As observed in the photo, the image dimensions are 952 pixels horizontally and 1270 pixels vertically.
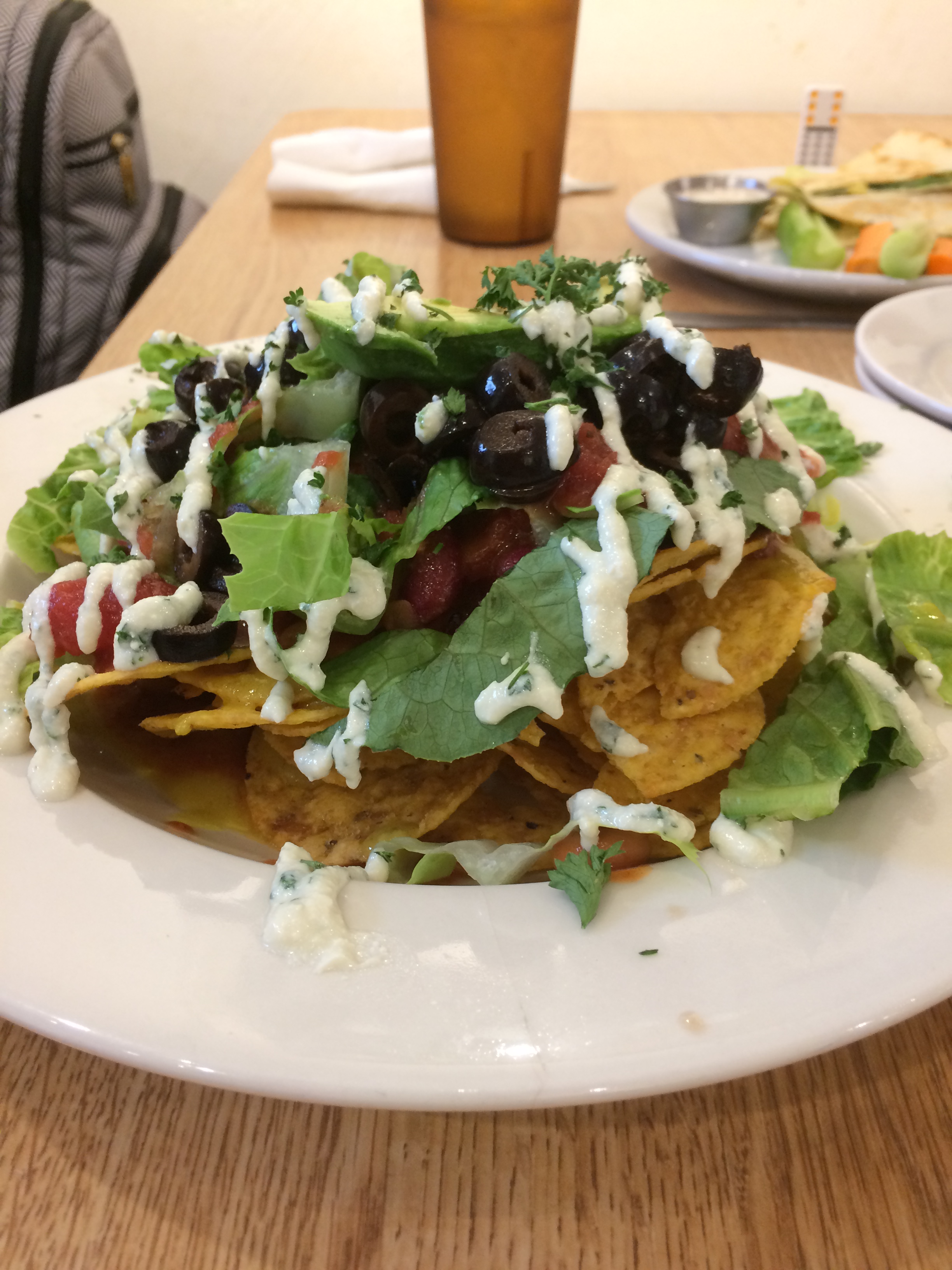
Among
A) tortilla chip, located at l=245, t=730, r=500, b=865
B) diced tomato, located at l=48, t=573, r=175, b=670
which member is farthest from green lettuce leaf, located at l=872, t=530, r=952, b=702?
diced tomato, located at l=48, t=573, r=175, b=670

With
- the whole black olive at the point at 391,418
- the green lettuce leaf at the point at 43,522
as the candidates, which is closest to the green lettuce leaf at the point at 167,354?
the green lettuce leaf at the point at 43,522

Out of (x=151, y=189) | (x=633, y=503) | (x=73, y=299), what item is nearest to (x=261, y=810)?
(x=633, y=503)

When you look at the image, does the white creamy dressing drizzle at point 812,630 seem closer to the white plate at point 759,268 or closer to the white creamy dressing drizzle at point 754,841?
the white creamy dressing drizzle at point 754,841

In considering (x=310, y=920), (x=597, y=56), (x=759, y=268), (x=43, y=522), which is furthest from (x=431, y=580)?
(x=597, y=56)

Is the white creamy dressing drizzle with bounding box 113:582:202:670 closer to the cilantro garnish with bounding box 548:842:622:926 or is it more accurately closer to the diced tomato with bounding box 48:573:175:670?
the diced tomato with bounding box 48:573:175:670

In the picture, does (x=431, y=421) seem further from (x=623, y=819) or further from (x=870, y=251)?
(x=870, y=251)

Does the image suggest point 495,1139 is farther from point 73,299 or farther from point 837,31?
point 837,31
